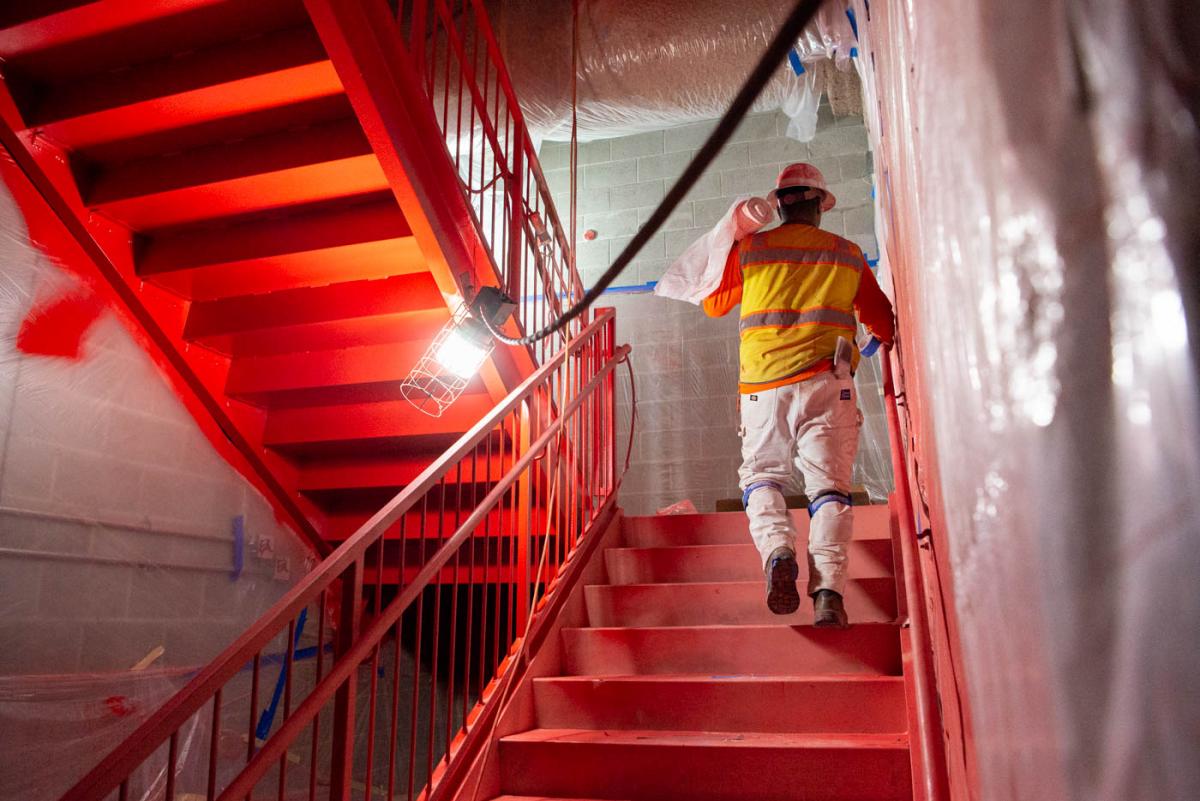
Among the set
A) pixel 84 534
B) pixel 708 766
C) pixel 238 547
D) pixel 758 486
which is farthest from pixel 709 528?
pixel 84 534

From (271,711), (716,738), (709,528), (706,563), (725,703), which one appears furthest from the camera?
(271,711)

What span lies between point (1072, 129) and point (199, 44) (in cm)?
315

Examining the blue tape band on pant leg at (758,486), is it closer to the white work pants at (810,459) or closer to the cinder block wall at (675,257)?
the white work pants at (810,459)

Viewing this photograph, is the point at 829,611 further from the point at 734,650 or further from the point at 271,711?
the point at 271,711

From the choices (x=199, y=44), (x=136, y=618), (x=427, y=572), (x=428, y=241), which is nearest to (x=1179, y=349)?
(x=427, y=572)

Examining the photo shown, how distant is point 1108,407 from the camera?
16.1 inches

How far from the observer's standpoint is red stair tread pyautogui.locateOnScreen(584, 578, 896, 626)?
10.3 feet

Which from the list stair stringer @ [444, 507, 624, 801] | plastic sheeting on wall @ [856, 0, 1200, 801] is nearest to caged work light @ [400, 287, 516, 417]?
stair stringer @ [444, 507, 624, 801]

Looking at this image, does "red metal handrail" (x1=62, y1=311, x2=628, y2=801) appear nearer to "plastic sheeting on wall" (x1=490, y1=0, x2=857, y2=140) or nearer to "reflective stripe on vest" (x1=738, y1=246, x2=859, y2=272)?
"reflective stripe on vest" (x1=738, y1=246, x2=859, y2=272)

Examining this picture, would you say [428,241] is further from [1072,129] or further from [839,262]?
[1072,129]

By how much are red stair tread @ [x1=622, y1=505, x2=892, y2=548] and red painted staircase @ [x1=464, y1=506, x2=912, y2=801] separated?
0.02 m

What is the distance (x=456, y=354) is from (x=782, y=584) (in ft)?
5.16

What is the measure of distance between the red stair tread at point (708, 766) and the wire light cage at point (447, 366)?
1.47 meters

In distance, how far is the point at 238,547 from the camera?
12.9 feet
